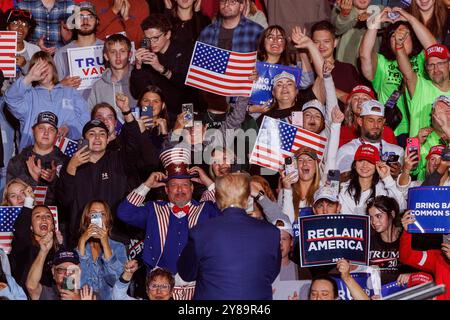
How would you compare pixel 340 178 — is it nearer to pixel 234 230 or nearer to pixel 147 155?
pixel 147 155

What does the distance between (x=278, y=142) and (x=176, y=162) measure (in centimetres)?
124

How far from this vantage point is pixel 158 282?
12.0 m

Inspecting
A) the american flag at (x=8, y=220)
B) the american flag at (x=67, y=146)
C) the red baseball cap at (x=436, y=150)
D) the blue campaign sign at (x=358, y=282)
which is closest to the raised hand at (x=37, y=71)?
the american flag at (x=67, y=146)

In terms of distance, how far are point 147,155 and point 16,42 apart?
193 centimetres

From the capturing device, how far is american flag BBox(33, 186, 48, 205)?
13.5 metres

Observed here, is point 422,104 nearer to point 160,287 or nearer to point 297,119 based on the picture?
point 297,119

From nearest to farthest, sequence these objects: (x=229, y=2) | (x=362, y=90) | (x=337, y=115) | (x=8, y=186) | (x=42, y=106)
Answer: (x=8, y=186)
(x=337, y=115)
(x=362, y=90)
(x=42, y=106)
(x=229, y=2)

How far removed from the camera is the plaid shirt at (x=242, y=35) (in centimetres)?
1469

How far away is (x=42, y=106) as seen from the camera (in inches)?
562

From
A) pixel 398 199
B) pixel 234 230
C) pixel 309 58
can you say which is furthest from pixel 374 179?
pixel 234 230

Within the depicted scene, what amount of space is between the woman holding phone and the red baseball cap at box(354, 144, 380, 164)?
83.3 inches

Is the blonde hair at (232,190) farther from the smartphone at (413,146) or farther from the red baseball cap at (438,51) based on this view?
the red baseball cap at (438,51)

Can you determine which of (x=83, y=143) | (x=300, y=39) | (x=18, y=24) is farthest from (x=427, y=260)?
(x=18, y=24)

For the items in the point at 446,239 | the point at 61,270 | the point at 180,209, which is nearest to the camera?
the point at 446,239
